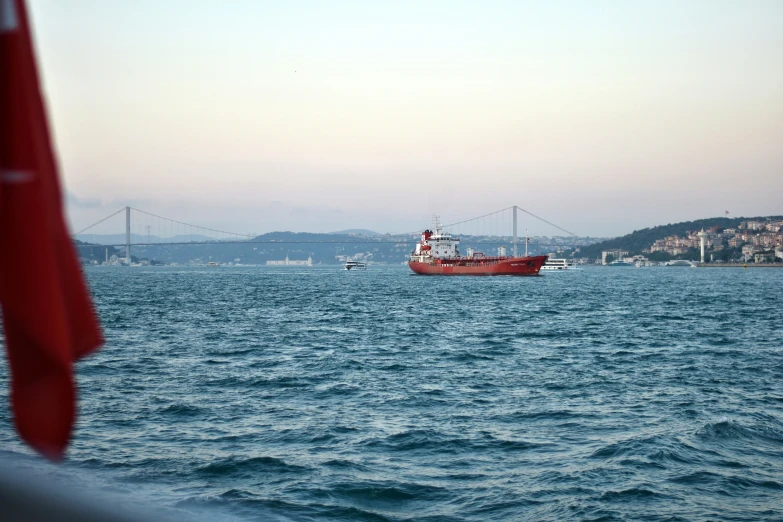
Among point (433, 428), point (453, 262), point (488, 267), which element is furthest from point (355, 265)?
point (433, 428)

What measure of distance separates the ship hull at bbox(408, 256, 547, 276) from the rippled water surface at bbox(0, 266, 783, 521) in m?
51.6

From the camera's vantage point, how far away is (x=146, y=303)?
3259 cm

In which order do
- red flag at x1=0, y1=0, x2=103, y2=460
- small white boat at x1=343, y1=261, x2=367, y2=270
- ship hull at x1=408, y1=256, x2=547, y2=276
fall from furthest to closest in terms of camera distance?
small white boat at x1=343, y1=261, x2=367, y2=270 → ship hull at x1=408, y1=256, x2=547, y2=276 → red flag at x1=0, y1=0, x2=103, y2=460

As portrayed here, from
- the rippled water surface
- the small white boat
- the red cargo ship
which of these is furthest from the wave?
the small white boat

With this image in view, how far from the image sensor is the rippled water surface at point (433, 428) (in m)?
6.50

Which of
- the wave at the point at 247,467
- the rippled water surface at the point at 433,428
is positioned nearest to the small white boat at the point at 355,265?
the rippled water surface at the point at 433,428

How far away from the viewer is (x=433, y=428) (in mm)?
8695

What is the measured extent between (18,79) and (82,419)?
30.1 feet

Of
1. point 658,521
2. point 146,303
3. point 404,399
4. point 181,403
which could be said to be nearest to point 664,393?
point 404,399

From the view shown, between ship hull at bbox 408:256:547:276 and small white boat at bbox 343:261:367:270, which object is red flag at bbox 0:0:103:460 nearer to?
ship hull at bbox 408:256:547:276

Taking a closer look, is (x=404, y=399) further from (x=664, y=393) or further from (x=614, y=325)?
(x=614, y=325)

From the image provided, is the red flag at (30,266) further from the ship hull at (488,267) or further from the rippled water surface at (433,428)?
the ship hull at (488,267)

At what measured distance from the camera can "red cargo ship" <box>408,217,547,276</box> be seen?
70.1m

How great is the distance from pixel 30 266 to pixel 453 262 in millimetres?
70632
